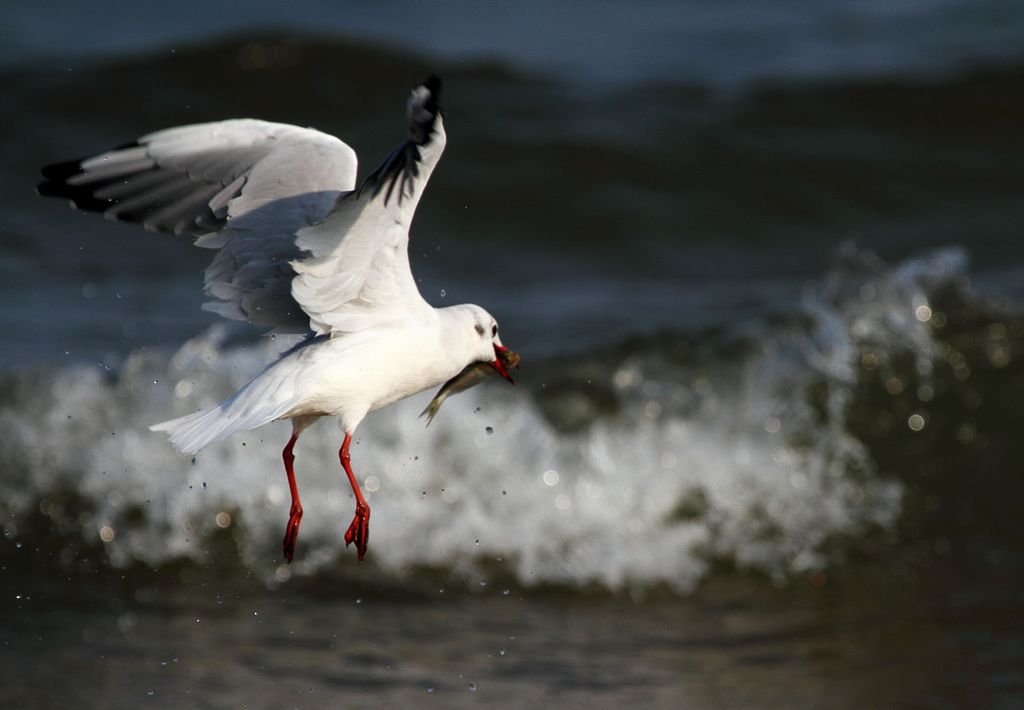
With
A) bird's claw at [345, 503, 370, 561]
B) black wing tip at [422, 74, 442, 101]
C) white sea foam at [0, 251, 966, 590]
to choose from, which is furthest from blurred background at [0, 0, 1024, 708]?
black wing tip at [422, 74, 442, 101]

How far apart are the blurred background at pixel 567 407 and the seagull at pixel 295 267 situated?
1.12 meters

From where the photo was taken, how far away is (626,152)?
364 inches

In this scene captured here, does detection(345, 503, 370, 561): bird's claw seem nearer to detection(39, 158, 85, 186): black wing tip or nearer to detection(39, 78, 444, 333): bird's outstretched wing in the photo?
Result: detection(39, 78, 444, 333): bird's outstretched wing

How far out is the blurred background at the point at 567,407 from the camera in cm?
456

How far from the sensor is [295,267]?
10.9ft

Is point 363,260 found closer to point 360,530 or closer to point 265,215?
point 265,215

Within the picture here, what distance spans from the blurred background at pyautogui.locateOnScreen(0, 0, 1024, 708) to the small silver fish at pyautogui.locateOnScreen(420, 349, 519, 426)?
0.95 meters

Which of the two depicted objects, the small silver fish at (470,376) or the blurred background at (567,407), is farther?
the blurred background at (567,407)

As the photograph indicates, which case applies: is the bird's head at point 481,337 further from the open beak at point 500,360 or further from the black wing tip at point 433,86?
the black wing tip at point 433,86

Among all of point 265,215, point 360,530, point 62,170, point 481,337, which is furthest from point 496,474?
point 62,170

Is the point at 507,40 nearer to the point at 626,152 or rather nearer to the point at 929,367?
the point at 626,152

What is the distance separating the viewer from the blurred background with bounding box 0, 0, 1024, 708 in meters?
4.56

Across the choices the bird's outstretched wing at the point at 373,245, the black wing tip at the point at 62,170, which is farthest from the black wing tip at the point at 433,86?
the black wing tip at the point at 62,170

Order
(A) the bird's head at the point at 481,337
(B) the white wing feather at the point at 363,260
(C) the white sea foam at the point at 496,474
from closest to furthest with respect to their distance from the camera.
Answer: (B) the white wing feather at the point at 363,260
(A) the bird's head at the point at 481,337
(C) the white sea foam at the point at 496,474
